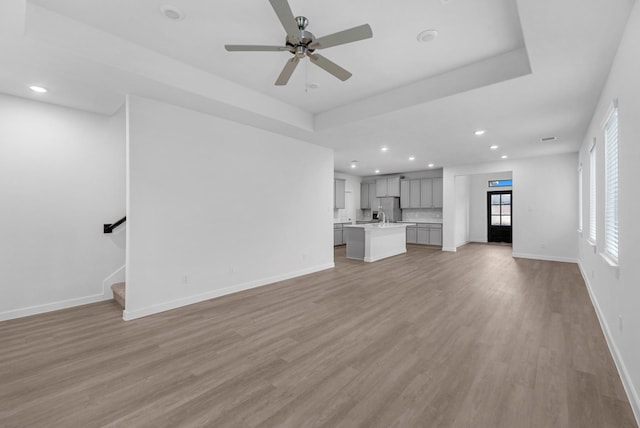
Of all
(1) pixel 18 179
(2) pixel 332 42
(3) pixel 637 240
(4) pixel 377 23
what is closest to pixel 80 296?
(1) pixel 18 179

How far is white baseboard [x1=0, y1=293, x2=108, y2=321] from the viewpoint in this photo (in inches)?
131

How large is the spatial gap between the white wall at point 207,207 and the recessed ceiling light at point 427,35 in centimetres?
286

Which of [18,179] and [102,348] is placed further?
[18,179]

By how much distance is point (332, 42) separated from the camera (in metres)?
2.16

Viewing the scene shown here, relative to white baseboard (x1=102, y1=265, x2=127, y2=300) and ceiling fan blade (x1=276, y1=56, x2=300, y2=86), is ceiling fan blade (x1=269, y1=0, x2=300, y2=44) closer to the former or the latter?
ceiling fan blade (x1=276, y1=56, x2=300, y2=86)

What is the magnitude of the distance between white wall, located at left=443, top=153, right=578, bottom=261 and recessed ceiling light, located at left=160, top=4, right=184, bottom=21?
8.07 meters

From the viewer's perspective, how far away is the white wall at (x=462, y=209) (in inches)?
372

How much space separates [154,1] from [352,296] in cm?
399

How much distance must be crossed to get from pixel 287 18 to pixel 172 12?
46.6 inches

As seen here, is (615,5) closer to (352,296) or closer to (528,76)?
(528,76)

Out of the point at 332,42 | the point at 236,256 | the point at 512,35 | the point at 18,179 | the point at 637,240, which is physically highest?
the point at 512,35

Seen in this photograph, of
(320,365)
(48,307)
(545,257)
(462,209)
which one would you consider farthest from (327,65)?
(462,209)


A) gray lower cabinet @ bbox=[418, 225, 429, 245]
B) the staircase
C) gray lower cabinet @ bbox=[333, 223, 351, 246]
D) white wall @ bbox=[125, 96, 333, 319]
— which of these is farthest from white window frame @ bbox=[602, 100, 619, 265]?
gray lower cabinet @ bbox=[333, 223, 351, 246]

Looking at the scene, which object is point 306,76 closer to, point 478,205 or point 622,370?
point 622,370
